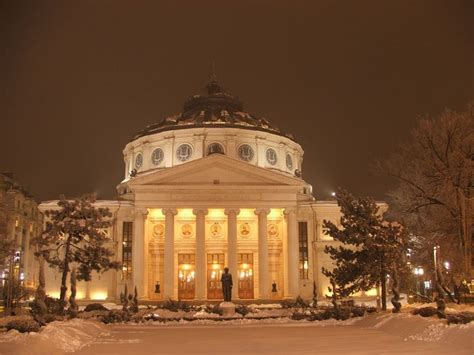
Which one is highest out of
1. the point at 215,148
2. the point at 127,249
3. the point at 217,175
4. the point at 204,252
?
the point at 215,148

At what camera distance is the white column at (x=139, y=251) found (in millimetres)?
55656

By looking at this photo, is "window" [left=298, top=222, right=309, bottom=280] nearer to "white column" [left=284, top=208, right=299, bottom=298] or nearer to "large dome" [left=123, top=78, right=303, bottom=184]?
"white column" [left=284, top=208, right=299, bottom=298]

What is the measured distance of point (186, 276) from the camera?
59750 millimetres

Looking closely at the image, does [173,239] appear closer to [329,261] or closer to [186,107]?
[329,261]

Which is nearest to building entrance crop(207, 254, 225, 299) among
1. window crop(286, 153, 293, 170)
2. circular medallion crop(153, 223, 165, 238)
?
circular medallion crop(153, 223, 165, 238)

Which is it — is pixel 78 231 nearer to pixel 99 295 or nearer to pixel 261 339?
pixel 261 339

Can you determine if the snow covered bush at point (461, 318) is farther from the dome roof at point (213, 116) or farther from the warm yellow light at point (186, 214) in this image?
the dome roof at point (213, 116)

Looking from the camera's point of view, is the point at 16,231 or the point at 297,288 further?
the point at 16,231

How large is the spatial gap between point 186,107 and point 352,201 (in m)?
48.0

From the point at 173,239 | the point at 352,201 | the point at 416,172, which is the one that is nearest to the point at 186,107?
the point at 173,239

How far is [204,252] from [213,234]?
4.67m

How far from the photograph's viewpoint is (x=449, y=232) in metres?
32.4

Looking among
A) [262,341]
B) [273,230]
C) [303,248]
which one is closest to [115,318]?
[262,341]

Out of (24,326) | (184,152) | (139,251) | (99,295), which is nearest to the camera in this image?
(24,326)
